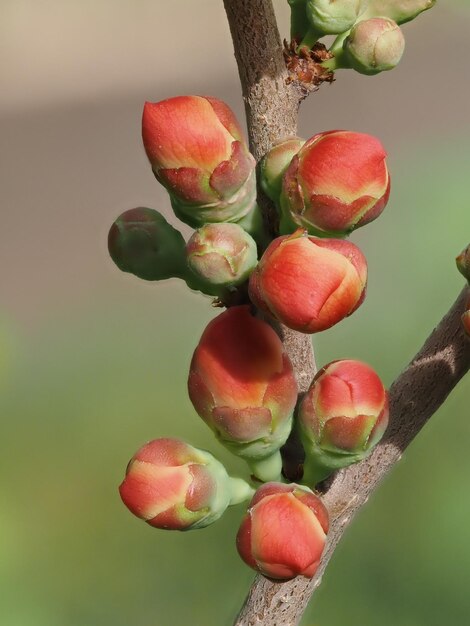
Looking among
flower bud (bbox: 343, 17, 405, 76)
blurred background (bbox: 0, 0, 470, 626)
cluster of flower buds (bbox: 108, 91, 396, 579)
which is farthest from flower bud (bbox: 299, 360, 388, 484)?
blurred background (bbox: 0, 0, 470, 626)

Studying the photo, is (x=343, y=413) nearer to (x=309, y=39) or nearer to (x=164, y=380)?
(x=309, y=39)

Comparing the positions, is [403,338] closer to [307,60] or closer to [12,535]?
[12,535]

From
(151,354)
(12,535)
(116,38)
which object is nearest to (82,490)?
(12,535)

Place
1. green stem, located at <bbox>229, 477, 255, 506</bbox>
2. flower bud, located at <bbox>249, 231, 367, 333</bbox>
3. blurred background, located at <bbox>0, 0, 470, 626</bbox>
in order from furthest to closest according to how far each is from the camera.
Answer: blurred background, located at <bbox>0, 0, 470, 626</bbox>
green stem, located at <bbox>229, 477, 255, 506</bbox>
flower bud, located at <bbox>249, 231, 367, 333</bbox>

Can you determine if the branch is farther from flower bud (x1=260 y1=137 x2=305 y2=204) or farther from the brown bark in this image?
flower bud (x1=260 y1=137 x2=305 y2=204)

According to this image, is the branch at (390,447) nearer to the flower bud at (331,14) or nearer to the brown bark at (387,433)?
the brown bark at (387,433)

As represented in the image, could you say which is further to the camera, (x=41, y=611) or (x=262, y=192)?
(x=41, y=611)

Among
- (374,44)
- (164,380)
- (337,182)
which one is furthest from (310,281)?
(164,380)
